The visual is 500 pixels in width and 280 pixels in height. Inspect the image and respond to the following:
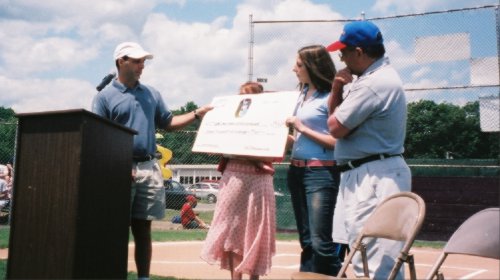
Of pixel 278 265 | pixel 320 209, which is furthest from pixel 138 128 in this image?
pixel 278 265

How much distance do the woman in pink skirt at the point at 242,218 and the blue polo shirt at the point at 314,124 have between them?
366 mm

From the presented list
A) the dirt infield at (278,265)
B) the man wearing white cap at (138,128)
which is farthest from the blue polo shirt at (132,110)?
the dirt infield at (278,265)

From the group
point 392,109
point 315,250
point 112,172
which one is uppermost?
point 392,109

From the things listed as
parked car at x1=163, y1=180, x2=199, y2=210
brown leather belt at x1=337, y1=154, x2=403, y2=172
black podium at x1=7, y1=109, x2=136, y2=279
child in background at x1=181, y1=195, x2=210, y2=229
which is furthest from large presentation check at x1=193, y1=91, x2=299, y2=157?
parked car at x1=163, y1=180, x2=199, y2=210

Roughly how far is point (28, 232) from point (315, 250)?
2.12 m

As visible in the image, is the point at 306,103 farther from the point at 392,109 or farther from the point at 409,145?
the point at 409,145

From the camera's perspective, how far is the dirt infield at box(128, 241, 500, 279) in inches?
254

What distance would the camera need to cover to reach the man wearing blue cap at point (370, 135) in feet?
9.82

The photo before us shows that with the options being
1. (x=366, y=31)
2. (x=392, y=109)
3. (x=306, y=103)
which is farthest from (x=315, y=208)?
(x=366, y=31)

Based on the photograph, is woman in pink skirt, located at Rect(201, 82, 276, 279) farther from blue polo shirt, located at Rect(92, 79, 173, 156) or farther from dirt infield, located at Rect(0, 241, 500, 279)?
dirt infield, located at Rect(0, 241, 500, 279)

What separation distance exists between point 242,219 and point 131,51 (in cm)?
161

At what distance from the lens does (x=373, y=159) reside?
9.96 ft

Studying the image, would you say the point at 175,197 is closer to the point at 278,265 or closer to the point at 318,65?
the point at 278,265

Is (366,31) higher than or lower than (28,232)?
higher
